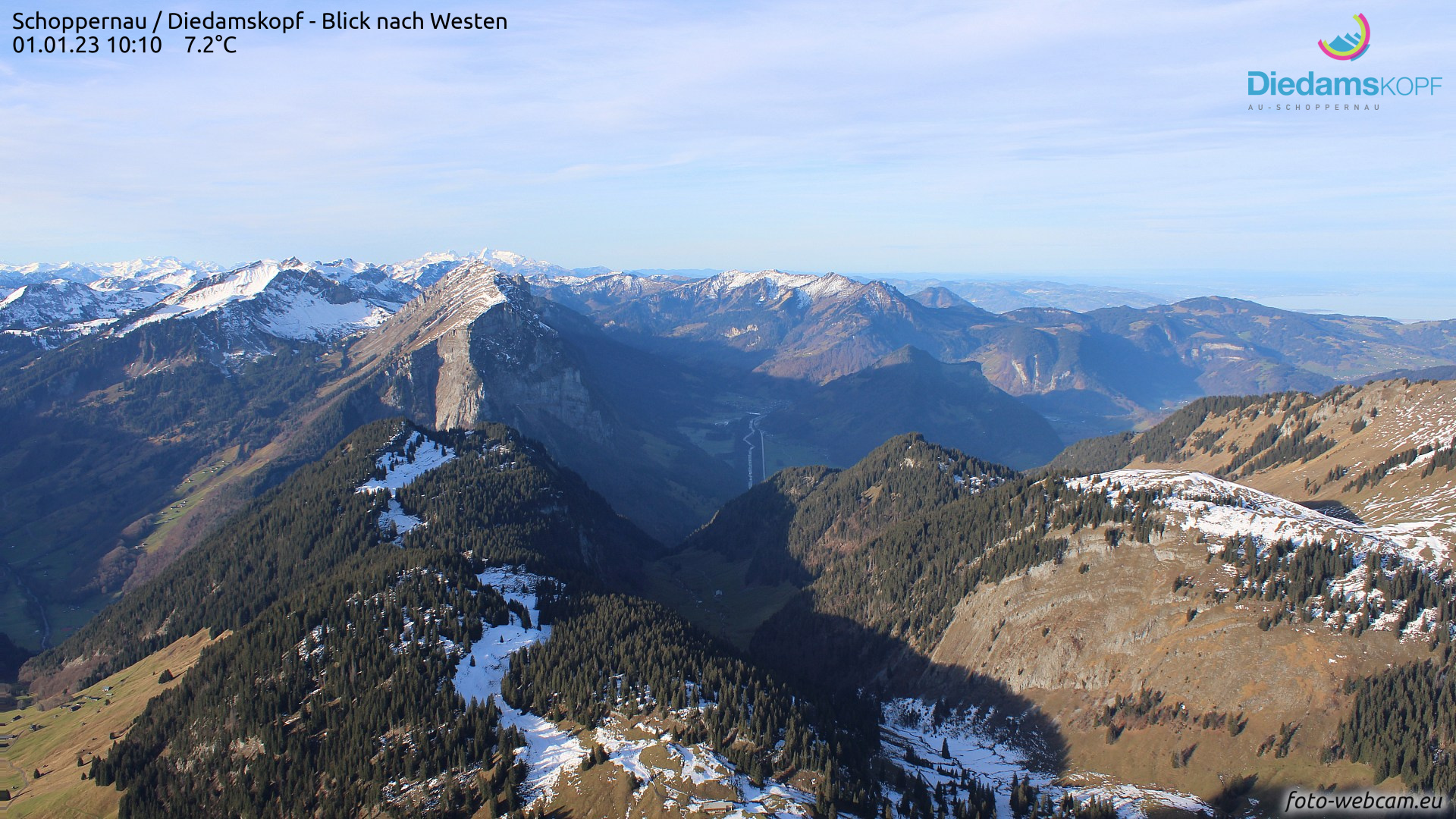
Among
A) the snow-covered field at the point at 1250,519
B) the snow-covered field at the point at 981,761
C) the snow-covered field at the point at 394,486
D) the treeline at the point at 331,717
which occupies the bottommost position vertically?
the snow-covered field at the point at 981,761

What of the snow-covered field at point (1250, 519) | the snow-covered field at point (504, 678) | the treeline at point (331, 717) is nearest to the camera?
the snow-covered field at point (504, 678)

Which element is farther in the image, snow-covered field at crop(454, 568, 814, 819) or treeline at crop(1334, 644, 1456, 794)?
treeline at crop(1334, 644, 1456, 794)

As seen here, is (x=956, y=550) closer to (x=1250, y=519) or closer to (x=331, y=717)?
(x=1250, y=519)

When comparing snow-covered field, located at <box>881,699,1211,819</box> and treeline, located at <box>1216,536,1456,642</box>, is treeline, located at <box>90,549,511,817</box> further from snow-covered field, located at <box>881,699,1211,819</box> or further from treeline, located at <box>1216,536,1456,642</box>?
treeline, located at <box>1216,536,1456,642</box>

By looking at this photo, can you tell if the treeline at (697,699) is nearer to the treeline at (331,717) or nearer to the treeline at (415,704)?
the treeline at (415,704)

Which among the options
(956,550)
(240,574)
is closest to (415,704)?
(956,550)

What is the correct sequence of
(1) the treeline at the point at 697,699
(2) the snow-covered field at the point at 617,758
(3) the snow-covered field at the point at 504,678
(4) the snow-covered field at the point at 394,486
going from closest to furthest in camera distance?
1. (2) the snow-covered field at the point at 617,758
2. (3) the snow-covered field at the point at 504,678
3. (1) the treeline at the point at 697,699
4. (4) the snow-covered field at the point at 394,486

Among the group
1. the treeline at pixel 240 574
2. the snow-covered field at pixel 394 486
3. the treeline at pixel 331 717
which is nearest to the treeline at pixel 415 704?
the treeline at pixel 331 717

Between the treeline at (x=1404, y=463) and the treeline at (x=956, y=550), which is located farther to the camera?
the treeline at (x=1404, y=463)

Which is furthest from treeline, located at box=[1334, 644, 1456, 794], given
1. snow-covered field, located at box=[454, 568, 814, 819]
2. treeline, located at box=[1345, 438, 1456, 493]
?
treeline, located at box=[1345, 438, 1456, 493]
